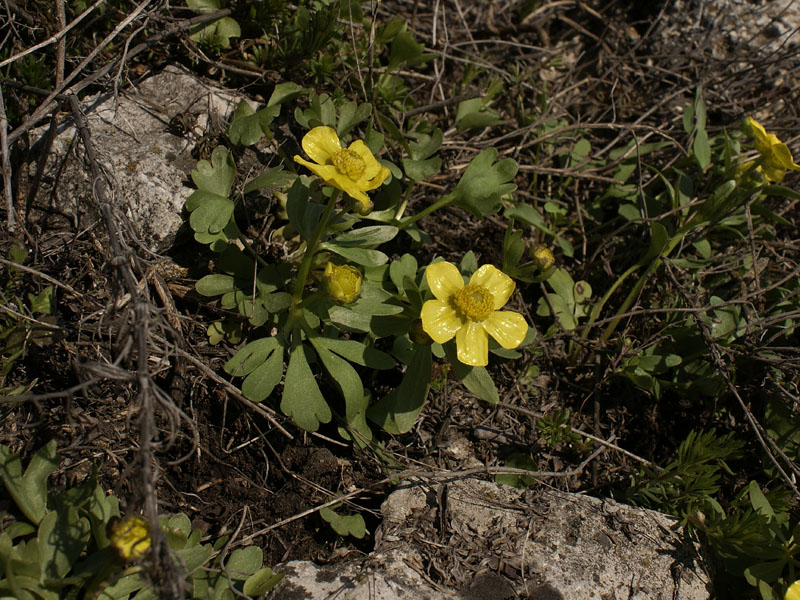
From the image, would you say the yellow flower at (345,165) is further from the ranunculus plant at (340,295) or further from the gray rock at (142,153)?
the gray rock at (142,153)

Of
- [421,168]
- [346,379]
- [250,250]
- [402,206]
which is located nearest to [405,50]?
[421,168]

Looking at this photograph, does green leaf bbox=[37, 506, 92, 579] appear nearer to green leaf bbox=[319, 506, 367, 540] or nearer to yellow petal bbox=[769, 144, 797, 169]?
green leaf bbox=[319, 506, 367, 540]

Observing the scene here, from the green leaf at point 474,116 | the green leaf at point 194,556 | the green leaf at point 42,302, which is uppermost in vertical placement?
the green leaf at point 474,116

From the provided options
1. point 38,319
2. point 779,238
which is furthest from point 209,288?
point 779,238

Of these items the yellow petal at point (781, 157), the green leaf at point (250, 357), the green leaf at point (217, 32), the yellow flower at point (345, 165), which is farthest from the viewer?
the green leaf at point (217, 32)

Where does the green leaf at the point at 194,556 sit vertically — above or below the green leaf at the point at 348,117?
below

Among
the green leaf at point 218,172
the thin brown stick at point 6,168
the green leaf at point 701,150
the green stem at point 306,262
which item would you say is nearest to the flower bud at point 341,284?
the green stem at point 306,262

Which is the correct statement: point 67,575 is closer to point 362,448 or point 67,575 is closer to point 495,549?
point 362,448

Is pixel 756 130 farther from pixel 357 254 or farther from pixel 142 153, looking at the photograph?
pixel 142 153
